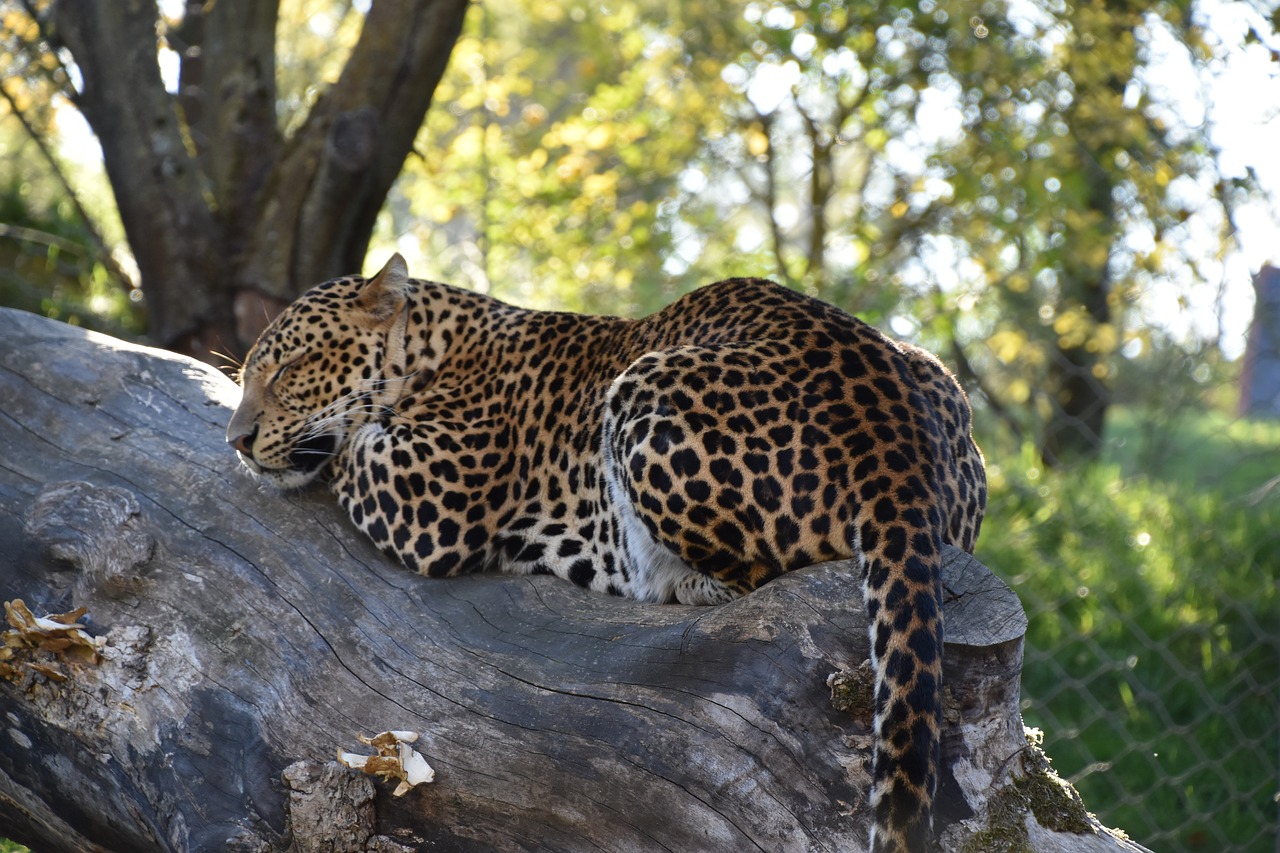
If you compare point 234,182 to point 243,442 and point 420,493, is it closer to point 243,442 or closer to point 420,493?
point 243,442

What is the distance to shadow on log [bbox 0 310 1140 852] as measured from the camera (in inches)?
120

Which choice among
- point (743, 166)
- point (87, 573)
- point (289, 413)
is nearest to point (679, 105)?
point (743, 166)

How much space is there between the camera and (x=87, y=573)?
3.96 metres

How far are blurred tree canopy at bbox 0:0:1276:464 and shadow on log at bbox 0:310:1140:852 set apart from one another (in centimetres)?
219

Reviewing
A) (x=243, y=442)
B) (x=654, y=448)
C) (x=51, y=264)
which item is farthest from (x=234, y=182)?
(x=654, y=448)

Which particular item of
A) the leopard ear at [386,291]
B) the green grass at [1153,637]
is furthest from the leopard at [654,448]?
the green grass at [1153,637]

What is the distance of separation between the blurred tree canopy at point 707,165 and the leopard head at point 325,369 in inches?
70.5

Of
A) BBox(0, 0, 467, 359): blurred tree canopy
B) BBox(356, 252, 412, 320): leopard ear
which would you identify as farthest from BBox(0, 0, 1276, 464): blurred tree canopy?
BBox(356, 252, 412, 320): leopard ear

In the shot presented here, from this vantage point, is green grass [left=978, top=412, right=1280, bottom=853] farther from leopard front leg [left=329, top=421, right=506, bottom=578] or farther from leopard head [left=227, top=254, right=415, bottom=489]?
leopard head [left=227, top=254, right=415, bottom=489]

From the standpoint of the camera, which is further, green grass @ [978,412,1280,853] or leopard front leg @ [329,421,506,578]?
green grass @ [978,412,1280,853]

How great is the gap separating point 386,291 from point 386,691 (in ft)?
5.64

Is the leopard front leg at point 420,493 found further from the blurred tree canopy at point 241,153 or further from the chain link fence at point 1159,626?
the chain link fence at point 1159,626

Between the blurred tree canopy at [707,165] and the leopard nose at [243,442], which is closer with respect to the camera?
the leopard nose at [243,442]

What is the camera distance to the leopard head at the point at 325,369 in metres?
4.40
